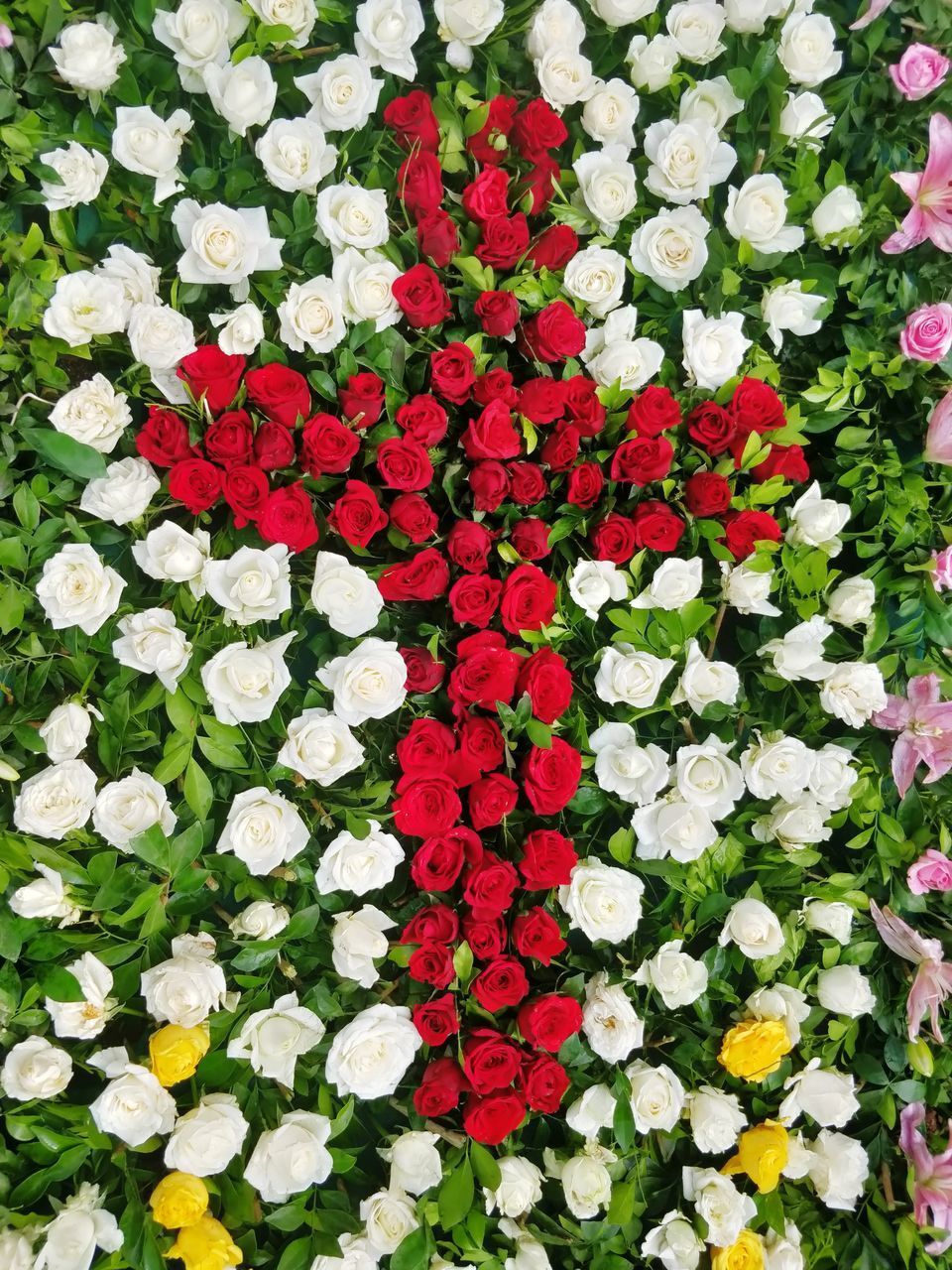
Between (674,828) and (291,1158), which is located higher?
(674,828)

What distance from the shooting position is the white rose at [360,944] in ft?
3.60

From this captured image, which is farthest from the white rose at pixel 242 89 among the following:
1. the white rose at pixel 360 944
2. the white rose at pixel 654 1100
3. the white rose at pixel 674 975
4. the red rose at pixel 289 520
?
the white rose at pixel 654 1100

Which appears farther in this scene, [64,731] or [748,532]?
[748,532]

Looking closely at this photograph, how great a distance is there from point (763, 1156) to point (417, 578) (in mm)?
935

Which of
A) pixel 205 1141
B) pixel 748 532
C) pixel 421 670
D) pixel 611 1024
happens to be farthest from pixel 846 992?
pixel 205 1141

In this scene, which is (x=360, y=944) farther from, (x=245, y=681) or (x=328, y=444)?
(x=328, y=444)

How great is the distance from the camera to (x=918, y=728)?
1.30 metres

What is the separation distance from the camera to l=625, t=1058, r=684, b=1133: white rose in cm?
119

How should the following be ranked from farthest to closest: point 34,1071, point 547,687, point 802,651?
point 802,651 < point 547,687 < point 34,1071

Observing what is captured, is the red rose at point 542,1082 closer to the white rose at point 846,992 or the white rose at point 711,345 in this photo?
the white rose at point 846,992

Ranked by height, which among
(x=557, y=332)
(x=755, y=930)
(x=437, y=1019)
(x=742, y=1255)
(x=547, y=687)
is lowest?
(x=742, y=1255)

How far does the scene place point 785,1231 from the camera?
1.27m

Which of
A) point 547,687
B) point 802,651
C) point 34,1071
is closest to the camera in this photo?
point 34,1071

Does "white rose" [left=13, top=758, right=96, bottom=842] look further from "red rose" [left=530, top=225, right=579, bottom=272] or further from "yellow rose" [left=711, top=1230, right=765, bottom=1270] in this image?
"yellow rose" [left=711, top=1230, right=765, bottom=1270]
